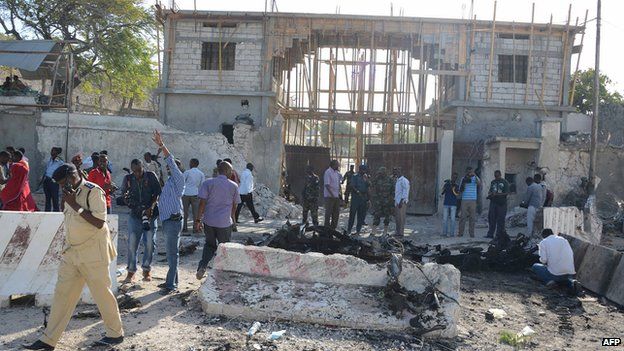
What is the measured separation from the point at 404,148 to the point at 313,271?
12.7 metres

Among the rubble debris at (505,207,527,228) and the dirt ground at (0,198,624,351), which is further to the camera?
the rubble debris at (505,207,527,228)

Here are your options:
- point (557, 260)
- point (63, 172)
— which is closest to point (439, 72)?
point (557, 260)

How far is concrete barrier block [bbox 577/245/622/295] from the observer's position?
828 cm

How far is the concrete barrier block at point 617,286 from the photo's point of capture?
780cm

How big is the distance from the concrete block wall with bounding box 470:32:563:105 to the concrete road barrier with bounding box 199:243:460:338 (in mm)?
14852

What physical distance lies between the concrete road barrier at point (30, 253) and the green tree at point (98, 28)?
18614mm

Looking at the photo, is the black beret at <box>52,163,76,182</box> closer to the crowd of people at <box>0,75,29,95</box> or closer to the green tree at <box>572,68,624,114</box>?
the crowd of people at <box>0,75,29,95</box>

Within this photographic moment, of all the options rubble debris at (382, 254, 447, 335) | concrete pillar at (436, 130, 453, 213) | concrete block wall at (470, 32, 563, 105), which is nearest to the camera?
rubble debris at (382, 254, 447, 335)

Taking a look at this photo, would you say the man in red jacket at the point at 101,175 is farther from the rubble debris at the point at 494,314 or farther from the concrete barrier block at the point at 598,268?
the concrete barrier block at the point at 598,268

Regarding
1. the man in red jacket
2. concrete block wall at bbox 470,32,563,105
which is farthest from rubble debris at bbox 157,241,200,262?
concrete block wall at bbox 470,32,563,105

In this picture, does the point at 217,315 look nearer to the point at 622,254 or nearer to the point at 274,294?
the point at 274,294

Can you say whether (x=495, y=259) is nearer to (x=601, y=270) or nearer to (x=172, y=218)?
(x=601, y=270)

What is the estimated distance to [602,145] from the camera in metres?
19.3

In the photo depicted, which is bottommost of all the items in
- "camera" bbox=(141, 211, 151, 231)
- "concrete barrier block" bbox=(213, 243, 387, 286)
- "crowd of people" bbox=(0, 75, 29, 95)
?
"concrete barrier block" bbox=(213, 243, 387, 286)
